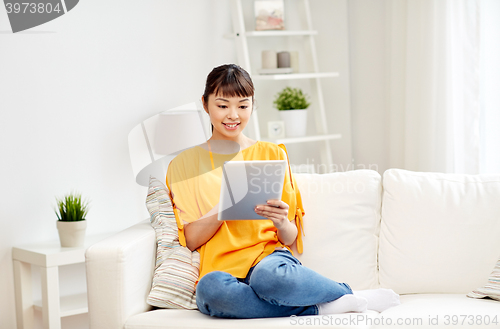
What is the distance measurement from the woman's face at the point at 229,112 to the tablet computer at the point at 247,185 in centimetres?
28

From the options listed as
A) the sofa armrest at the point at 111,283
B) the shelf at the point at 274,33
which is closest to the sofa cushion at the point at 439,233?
the sofa armrest at the point at 111,283

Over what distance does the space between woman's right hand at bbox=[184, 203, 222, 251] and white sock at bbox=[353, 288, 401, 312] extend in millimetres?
529

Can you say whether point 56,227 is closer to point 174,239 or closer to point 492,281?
point 174,239

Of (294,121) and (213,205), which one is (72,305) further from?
(294,121)

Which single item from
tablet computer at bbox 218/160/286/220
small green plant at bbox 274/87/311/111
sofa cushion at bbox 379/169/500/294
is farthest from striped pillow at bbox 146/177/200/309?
small green plant at bbox 274/87/311/111

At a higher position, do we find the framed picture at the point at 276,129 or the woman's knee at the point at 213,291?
the framed picture at the point at 276,129

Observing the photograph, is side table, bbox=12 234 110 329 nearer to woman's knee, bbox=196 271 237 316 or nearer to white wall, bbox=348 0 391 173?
woman's knee, bbox=196 271 237 316

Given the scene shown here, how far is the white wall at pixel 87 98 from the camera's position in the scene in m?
2.44

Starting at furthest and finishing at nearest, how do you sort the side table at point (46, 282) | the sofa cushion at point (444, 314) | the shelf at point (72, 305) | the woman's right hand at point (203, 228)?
1. the shelf at point (72, 305)
2. the side table at point (46, 282)
3. the woman's right hand at point (203, 228)
4. the sofa cushion at point (444, 314)

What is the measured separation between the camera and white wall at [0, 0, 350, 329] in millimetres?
2439

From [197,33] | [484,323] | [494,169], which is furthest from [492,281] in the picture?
[197,33]

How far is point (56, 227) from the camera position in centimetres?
256

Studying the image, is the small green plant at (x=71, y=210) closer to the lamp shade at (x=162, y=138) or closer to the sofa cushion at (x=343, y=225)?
the lamp shade at (x=162, y=138)

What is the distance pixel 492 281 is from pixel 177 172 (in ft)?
3.73
